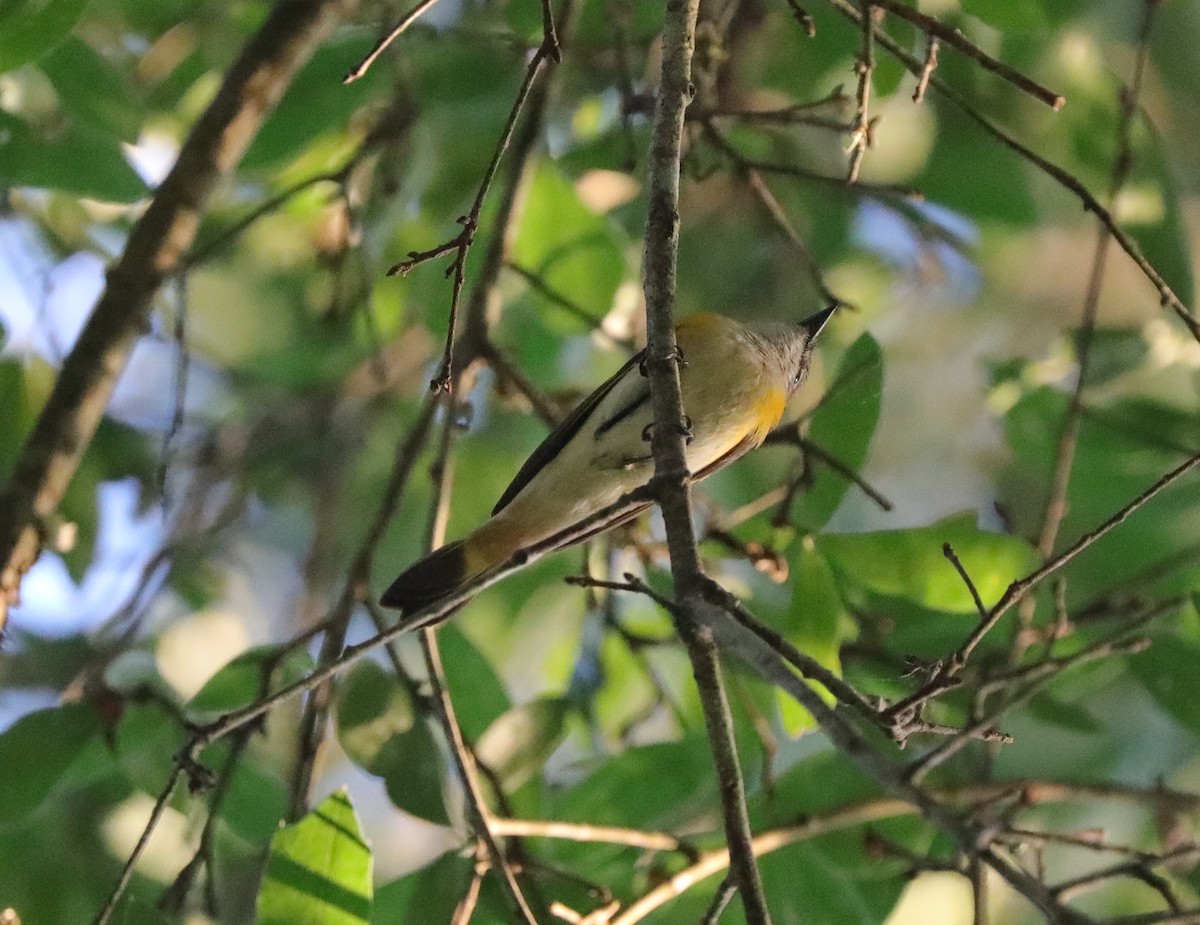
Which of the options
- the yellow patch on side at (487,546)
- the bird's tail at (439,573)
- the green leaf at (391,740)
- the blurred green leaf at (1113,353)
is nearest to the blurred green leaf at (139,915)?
the green leaf at (391,740)

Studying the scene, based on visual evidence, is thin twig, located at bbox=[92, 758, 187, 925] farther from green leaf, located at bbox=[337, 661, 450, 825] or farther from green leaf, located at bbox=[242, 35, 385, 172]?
green leaf, located at bbox=[242, 35, 385, 172]

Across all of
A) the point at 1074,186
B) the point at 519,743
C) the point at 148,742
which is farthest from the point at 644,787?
the point at 1074,186

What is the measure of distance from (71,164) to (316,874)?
0.92 meters

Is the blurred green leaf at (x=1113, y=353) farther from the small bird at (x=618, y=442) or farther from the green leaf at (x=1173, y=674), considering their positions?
the small bird at (x=618, y=442)

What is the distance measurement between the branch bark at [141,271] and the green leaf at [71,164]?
0.05 metres

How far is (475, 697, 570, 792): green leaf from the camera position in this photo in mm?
1373

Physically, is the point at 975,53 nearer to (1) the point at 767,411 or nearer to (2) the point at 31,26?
(1) the point at 767,411

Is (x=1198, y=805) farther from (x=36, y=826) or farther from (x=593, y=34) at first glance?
(x=36, y=826)

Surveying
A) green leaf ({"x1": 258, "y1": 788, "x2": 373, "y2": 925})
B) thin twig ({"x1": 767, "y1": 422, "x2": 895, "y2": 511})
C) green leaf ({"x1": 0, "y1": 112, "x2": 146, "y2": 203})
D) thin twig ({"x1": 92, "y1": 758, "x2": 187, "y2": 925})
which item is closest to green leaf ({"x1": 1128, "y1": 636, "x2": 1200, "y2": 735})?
thin twig ({"x1": 767, "y1": 422, "x2": 895, "y2": 511})

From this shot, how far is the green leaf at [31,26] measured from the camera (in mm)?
1169

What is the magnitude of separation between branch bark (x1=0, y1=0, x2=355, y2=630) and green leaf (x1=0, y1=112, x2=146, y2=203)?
5 cm

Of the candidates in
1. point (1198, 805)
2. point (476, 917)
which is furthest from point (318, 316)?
point (1198, 805)

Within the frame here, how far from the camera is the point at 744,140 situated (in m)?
1.95

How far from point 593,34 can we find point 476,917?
1.26m
